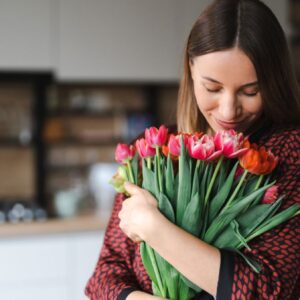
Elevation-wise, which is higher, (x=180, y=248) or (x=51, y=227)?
(x=180, y=248)

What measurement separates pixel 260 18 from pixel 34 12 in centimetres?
249

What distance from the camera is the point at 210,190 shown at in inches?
28.2

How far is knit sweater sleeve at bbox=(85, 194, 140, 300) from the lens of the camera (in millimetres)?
864

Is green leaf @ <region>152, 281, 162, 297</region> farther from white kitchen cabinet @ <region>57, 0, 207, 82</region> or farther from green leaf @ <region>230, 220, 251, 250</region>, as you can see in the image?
white kitchen cabinet @ <region>57, 0, 207, 82</region>

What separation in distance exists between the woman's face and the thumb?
179 millimetres

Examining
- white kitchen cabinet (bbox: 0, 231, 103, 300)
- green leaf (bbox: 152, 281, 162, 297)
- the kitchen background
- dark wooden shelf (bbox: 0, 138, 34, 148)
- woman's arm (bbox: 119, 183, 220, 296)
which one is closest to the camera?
woman's arm (bbox: 119, 183, 220, 296)

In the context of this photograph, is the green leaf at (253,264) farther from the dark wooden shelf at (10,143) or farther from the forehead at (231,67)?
the dark wooden shelf at (10,143)

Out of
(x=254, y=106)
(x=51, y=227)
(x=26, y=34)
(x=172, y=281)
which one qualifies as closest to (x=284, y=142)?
(x=254, y=106)

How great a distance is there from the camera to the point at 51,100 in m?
3.45

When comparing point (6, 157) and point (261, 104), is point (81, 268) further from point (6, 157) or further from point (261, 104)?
point (261, 104)

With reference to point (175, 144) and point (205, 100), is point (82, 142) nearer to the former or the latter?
point (205, 100)

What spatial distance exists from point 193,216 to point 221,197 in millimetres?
49

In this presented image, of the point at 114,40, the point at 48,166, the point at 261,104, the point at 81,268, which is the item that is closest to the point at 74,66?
the point at 114,40

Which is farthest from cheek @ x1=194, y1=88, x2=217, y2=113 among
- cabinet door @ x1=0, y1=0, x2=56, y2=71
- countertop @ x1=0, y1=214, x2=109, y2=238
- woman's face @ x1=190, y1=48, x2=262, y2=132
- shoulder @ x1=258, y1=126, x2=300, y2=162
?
cabinet door @ x1=0, y1=0, x2=56, y2=71
